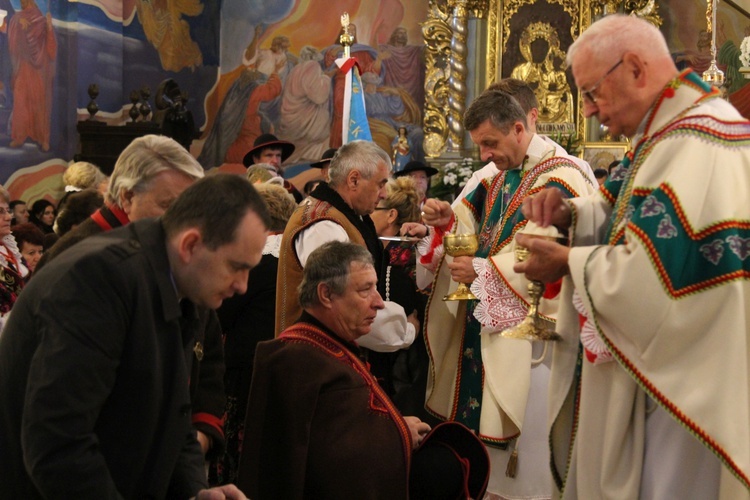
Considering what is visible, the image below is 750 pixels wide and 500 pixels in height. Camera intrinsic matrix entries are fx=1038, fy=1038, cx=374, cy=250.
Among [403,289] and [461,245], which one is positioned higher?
[461,245]

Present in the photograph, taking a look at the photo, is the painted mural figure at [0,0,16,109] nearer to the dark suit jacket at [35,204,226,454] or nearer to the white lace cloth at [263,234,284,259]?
the white lace cloth at [263,234,284,259]

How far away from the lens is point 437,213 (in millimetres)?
4730

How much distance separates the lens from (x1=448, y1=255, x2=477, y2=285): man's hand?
4391 millimetres

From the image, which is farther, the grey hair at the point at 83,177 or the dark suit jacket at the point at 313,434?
the grey hair at the point at 83,177

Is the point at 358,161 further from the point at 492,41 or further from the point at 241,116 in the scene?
the point at 241,116

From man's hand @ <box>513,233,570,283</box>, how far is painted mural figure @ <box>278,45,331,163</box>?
11.4m

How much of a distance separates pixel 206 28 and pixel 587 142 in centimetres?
545

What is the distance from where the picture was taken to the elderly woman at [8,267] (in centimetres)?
523

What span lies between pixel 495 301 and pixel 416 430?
0.64 metres

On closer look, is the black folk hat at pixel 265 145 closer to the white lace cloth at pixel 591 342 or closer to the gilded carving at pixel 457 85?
the gilded carving at pixel 457 85

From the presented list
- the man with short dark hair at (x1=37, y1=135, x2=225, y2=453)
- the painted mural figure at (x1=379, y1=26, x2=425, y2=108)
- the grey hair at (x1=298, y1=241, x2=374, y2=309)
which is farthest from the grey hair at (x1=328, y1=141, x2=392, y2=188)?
the painted mural figure at (x1=379, y1=26, x2=425, y2=108)

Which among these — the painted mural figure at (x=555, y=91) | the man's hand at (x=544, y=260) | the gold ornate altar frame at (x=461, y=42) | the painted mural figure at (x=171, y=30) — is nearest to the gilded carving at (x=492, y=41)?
the gold ornate altar frame at (x=461, y=42)

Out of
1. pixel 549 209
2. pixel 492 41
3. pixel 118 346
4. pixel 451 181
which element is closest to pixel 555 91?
pixel 492 41

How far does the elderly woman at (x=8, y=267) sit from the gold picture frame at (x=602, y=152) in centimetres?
836
